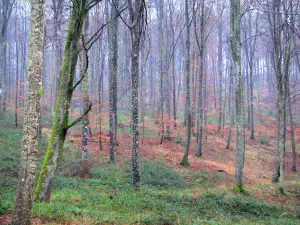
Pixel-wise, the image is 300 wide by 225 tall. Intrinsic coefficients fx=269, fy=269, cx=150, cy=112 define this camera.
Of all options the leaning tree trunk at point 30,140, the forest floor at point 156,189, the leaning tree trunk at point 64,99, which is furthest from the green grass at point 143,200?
the leaning tree trunk at point 30,140

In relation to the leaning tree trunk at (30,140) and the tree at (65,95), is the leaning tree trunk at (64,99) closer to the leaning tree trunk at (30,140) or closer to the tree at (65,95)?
the tree at (65,95)

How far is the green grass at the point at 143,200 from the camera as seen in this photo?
20.5 feet

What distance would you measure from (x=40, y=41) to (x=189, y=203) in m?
7.16

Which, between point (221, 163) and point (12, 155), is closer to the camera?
point (12, 155)

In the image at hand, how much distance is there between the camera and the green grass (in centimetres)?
626

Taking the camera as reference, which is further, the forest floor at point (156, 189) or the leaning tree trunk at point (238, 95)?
the leaning tree trunk at point (238, 95)

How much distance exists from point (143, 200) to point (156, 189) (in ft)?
9.01

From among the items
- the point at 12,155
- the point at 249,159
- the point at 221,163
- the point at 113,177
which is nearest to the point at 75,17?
the point at 113,177

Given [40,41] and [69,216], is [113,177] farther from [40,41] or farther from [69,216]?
[40,41]

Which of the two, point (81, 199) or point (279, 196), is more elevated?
point (81, 199)

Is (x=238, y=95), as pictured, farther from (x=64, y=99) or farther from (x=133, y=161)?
(x=64, y=99)

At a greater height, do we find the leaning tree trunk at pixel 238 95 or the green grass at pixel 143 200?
the leaning tree trunk at pixel 238 95

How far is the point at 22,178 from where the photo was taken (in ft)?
14.9

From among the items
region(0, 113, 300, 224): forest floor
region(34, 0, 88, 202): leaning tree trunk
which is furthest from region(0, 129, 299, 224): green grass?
region(34, 0, 88, 202): leaning tree trunk
